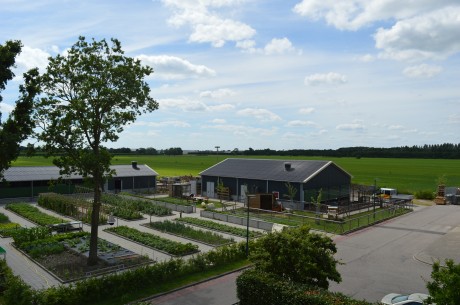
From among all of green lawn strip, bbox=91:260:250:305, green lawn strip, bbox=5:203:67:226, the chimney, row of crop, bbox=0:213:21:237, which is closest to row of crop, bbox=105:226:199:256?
green lawn strip, bbox=91:260:250:305

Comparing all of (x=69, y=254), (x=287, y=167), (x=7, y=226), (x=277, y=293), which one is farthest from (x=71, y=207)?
(x=277, y=293)

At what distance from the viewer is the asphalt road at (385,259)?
796 inches

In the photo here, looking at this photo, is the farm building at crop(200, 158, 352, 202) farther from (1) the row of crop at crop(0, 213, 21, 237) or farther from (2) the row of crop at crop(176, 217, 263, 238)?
(1) the row of crop at crop(0, 213, 21, 237)

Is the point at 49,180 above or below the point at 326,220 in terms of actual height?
above

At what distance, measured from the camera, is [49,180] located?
51.3 meters

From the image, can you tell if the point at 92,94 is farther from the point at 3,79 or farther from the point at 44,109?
the point at 3,79

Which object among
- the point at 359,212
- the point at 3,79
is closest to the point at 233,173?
the point at 359,212

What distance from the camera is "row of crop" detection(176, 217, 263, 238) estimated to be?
33.0 meters

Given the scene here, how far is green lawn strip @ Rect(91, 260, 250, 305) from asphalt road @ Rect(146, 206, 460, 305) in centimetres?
55

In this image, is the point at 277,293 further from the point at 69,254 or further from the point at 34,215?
the point at 34,215

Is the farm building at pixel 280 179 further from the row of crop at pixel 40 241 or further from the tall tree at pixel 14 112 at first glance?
the tall tree at pixel 14 112

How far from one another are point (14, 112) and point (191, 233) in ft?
54.1

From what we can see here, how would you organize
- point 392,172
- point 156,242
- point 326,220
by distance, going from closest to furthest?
point 156,242, point 326,220, point 392,172

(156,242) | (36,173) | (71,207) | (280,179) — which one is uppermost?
(36,173)
